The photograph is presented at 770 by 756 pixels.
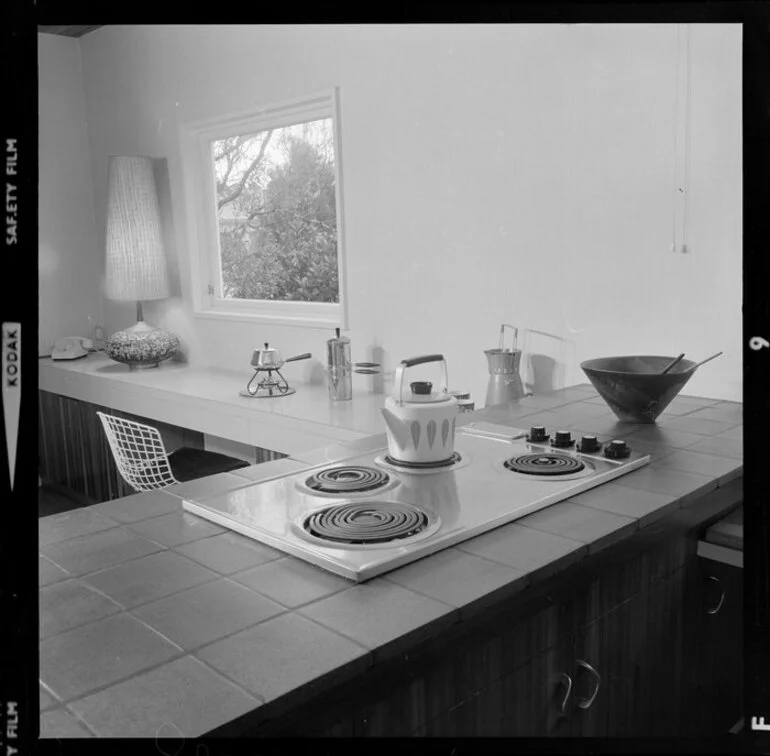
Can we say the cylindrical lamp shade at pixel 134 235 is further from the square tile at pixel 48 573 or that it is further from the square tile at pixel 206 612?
the square tile at pixel 206 612

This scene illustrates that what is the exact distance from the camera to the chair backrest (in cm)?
173

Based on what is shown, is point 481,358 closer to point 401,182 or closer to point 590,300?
point 590,300

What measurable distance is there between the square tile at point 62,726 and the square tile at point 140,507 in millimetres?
361

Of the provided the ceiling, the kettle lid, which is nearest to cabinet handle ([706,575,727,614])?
the kettle lid

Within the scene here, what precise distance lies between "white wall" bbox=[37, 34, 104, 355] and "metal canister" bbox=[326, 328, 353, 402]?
0.83 metres

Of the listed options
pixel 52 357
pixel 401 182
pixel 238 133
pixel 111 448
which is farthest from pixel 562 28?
pixel 111 448

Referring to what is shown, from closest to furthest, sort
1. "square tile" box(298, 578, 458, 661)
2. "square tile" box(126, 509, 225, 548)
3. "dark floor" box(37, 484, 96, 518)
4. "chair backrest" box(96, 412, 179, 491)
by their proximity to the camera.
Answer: "square tile" box(298, 578, 458, 661)
"square tile" box(126, 509, 225, 548)
"dark floor" box(37, 484, 96, 518)
"chair backrest" box(96, 412, 179, 491)

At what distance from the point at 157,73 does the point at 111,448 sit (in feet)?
3.12

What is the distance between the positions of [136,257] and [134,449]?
0.56 metres

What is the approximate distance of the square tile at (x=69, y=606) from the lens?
65cm

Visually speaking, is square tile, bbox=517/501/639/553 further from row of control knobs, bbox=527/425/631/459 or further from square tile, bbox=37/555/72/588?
square tile, bbox=37/555/72/588

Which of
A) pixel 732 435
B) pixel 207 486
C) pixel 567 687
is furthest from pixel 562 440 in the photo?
pixel 207 486

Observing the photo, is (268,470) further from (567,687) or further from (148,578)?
(567,687)

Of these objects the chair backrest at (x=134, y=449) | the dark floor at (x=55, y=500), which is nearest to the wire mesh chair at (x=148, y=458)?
the chair backrest at (x=134, y=449)
